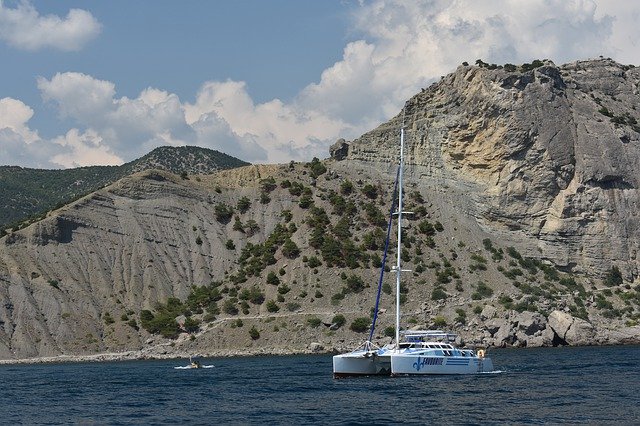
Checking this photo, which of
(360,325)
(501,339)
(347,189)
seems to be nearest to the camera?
(501,339)

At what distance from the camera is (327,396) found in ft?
166

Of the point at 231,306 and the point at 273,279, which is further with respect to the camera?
the point at 273,279

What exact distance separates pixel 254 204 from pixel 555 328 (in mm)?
53692

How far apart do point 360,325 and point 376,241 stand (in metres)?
21.4

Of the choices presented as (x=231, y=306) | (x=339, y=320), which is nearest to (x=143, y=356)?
(x=231, y=306)

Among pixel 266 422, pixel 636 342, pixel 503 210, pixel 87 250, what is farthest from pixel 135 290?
pixel 266 422

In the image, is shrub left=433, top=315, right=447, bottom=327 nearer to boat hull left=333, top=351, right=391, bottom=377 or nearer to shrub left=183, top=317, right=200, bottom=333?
shrub left=183, top=317, right=200, bottom=333

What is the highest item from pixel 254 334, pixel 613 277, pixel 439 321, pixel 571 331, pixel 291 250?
pixel 291 250

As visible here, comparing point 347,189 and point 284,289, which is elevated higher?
point 347,189

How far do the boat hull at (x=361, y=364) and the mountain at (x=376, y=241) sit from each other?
31093mm

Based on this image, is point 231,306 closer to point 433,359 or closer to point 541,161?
point 541,161

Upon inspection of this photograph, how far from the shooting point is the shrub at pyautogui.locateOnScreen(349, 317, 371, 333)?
9681 cm

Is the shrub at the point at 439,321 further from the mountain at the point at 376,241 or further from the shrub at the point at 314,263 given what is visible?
the shrub at the point at 314,263

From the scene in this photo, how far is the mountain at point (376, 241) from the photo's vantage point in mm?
100625
